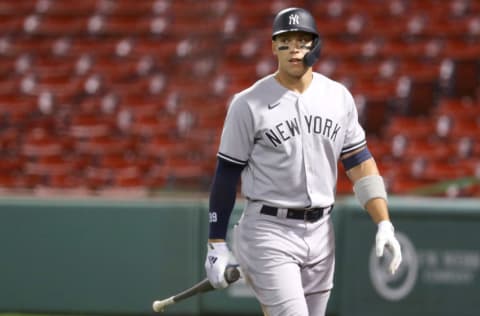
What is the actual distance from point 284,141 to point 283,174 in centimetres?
13

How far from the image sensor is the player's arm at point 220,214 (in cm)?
381

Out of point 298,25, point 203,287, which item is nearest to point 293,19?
point 298,25

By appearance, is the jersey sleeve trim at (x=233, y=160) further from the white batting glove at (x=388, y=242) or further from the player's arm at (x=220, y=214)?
the white batting glove at (x=388, y=242)

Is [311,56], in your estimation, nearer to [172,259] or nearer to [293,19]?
[293,19]

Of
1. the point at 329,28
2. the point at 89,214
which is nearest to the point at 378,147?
the point at 329,28

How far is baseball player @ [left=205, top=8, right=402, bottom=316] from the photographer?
373 centimetres

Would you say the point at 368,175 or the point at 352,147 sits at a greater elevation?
the point at 352,147

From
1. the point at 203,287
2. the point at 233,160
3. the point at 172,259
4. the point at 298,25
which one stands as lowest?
the point at 172,259

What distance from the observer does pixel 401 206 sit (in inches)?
273

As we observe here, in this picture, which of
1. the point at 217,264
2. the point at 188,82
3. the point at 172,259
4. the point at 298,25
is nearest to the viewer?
the point at 298,25

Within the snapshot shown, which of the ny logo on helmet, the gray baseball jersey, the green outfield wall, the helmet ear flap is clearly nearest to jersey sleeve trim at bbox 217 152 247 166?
the gray baseball jersey

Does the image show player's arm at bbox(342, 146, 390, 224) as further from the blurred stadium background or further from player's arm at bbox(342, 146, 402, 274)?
the blurred stadium background

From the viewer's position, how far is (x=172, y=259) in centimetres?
705

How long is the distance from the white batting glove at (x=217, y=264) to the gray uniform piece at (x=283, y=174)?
0.24ft
